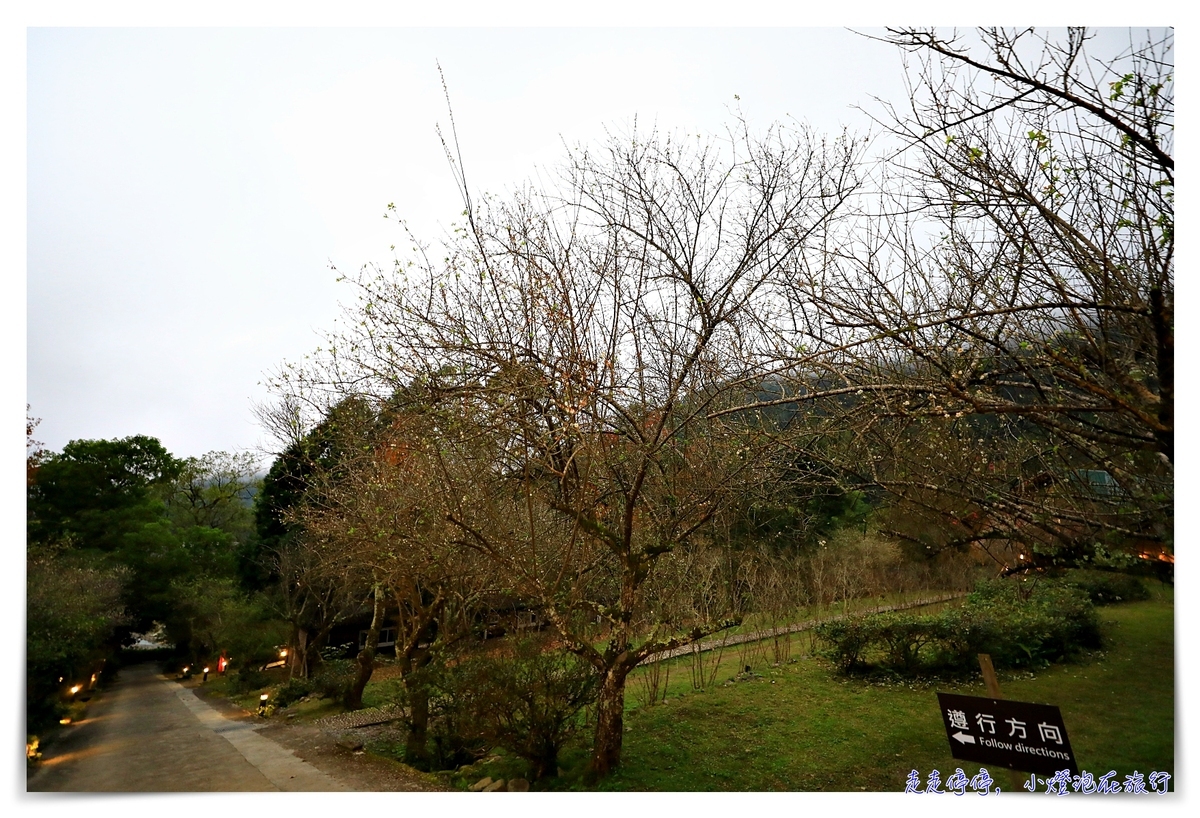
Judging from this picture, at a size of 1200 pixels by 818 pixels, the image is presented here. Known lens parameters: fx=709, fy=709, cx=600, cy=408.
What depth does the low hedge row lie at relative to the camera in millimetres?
5406

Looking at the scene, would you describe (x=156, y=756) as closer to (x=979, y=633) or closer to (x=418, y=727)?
(x=418, y=727)

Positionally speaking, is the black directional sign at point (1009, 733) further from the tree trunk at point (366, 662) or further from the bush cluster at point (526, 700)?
the tree trunk at point (366, 662)

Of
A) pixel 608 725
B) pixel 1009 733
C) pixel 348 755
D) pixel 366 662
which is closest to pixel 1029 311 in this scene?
pixel 1009 733

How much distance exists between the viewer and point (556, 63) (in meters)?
3.98

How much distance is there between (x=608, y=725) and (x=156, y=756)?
2.55m

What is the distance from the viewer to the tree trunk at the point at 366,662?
6.18 m

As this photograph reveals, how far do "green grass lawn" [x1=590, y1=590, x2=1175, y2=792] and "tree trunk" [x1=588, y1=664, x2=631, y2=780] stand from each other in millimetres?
83

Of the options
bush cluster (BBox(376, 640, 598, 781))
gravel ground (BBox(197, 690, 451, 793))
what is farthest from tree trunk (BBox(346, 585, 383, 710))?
bush cluster (BBox(376, 640, 598, 781))

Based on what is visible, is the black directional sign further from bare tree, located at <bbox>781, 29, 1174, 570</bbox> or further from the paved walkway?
the paved walkway

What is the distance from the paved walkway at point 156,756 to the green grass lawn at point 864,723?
75.3 inches

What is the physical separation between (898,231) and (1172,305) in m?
1.11

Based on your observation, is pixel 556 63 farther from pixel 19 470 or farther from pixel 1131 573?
pixel 1131 573

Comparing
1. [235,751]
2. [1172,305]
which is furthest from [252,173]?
[1172,305]

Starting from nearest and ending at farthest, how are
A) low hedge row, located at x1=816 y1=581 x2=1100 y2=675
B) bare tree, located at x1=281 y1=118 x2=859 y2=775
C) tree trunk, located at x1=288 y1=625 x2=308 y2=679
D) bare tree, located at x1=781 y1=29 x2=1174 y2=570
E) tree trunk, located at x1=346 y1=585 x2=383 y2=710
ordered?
1. bare tree, located at x1=781 y1=29 x2=1174 y2=570
2. bare tree, located at x1=281 y1=118 x2=859 y2=775
3. low hedge row, located at x1=816 y1=581 x2=1100 y2=675
4. tree trunk, located at x1=346 y1=585 x2=383 y2=710
5. tree trunk, located at x1=288 y1=625 x2=308 y2=679
